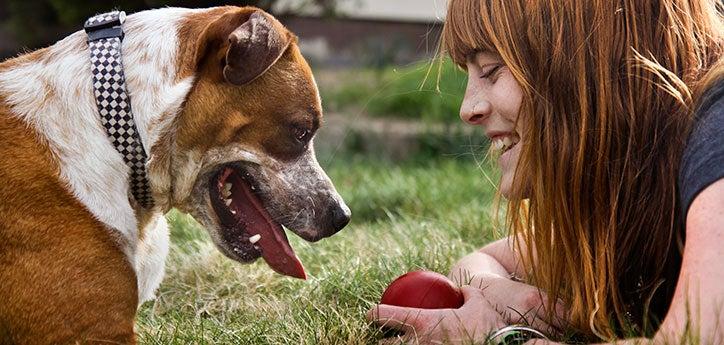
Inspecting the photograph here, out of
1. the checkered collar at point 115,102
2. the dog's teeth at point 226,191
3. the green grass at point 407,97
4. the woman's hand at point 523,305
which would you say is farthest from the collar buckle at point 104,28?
the green grass at point 407,97

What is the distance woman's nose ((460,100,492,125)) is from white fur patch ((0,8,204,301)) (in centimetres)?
75

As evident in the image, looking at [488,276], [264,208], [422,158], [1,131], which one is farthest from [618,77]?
[422,158]

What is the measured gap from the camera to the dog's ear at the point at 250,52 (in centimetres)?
295

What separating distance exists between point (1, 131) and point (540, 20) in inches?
57.6

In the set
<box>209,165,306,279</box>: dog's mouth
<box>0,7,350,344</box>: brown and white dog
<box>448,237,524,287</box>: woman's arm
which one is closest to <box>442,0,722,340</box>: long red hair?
<box>448,237,524,287</box>: woman's arm

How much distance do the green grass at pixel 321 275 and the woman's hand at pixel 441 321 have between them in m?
0.07

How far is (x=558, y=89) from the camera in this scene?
2773 mm

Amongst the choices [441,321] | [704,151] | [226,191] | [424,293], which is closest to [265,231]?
[226,191]

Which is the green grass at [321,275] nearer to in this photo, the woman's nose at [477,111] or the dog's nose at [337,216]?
the dog's nose at [337,216]

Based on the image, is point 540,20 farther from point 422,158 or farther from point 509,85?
point 422,158

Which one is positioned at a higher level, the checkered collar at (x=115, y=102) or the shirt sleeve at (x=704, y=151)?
the shirt sleeve at (x=704, y=151)

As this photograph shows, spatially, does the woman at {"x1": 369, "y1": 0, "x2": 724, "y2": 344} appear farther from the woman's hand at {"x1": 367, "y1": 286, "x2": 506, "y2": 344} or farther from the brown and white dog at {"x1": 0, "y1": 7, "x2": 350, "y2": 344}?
the brown and white dog at {"x1": 0, "y1": 7, "x2": 350, "y2": 344}

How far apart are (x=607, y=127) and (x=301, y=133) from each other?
892 mm

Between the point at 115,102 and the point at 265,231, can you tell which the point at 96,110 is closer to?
the point at 115,102
